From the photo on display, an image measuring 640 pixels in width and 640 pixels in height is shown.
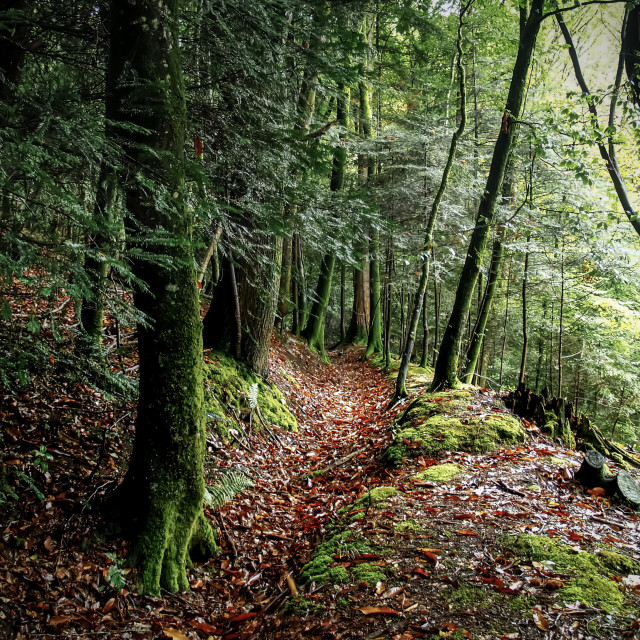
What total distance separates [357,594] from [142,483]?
1.88 metres

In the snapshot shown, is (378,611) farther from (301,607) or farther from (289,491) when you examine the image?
(289,491)

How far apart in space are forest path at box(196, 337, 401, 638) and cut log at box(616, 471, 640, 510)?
8.21 ft

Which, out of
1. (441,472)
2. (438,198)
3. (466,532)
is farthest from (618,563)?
(438,198)

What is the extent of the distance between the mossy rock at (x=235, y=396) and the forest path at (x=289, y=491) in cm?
32

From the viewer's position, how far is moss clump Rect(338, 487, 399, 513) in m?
4.42

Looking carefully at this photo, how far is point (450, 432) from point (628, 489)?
209cm

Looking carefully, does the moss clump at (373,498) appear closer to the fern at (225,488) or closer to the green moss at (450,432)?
the green moss at (450,432)

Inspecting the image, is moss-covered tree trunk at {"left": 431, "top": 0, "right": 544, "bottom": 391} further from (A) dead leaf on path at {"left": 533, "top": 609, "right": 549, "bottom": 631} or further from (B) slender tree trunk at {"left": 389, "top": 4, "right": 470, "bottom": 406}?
(A) dead leaf on path at {"left": 533, "top": 609, "right": 549, "bottom": 631}

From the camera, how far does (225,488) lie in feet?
15.1

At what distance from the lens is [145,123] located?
3.17m

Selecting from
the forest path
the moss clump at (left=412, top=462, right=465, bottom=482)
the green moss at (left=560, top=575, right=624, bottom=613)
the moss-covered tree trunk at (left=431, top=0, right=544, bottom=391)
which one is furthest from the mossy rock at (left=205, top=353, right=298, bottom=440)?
the green moss at (left=560, top=575, right=624, bottom=613)

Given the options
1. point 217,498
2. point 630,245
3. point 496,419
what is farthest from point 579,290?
point 217,498

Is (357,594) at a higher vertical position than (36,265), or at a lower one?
lower

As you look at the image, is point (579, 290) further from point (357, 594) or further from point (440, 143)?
point (357, 594)
